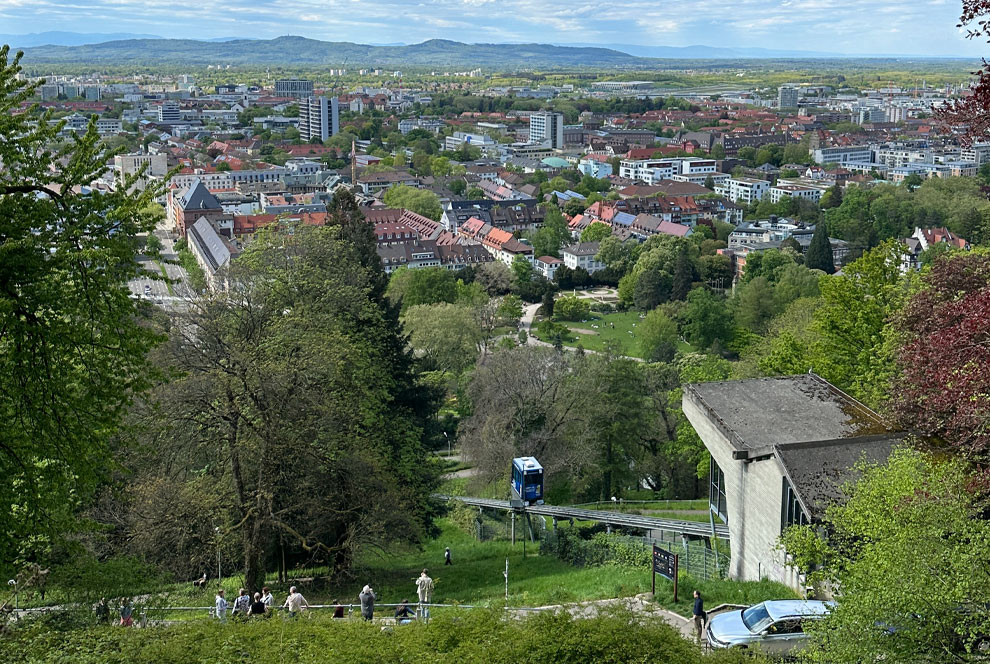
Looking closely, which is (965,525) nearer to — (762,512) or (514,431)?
(762,512)

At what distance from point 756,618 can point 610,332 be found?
1819 inches

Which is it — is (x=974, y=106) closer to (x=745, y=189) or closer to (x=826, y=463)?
(x=826, y=463)

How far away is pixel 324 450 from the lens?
15.9 meters

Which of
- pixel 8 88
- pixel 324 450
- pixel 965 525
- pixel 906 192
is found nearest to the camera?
pixel 8 88

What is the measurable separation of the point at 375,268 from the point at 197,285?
411cm

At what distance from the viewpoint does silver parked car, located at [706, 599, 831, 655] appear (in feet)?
35.7

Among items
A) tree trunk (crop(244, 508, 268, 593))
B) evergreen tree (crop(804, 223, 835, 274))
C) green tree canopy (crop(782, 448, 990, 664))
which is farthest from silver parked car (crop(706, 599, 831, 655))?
evergreen tree (crop(804, 223, 835, 274))

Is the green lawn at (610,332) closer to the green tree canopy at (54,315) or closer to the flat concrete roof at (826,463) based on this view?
the flat concrete roof at (826,463)

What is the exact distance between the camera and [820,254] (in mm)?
67438

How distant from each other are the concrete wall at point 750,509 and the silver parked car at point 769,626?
1.66m

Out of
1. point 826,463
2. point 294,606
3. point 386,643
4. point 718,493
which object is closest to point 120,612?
point 294,606

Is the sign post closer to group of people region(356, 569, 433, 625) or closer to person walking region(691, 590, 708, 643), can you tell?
person walking region(691, 590, 708, 643)

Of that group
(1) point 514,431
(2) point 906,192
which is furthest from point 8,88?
(2) point 906,192

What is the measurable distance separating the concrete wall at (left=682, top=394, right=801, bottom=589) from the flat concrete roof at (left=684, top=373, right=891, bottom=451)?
25 cm
